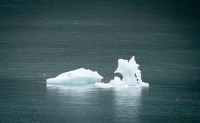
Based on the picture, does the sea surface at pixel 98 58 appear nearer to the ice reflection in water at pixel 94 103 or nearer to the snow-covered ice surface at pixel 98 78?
the ice reflection in water at pixel 94 103

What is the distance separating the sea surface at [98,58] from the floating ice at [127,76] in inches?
7.7

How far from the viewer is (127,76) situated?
69.2 feet

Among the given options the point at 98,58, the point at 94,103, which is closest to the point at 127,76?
the point at 94,103

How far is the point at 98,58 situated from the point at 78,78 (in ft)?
16.4

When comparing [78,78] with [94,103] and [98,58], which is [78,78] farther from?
[98,58]

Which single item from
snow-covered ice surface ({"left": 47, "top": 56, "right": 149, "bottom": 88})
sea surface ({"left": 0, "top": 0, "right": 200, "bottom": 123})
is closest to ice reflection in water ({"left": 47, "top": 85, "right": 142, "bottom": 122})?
sea surface ({"left": 0, "top": 0, "right": 200, "bottom": 123})

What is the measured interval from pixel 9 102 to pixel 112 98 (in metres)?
2.46

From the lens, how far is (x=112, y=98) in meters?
20.3

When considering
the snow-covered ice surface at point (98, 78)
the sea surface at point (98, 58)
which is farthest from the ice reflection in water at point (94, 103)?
the snow-covered ice surface at point (98, 78)

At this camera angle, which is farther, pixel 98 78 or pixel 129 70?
pixel 98 78

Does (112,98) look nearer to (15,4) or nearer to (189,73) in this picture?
(189,73)

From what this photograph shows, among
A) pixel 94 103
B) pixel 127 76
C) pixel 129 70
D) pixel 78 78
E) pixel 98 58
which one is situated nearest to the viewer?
pixel 94 103

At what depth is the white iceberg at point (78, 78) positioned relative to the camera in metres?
21.3

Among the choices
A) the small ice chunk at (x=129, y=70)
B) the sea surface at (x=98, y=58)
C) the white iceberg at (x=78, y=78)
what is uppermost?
the small ice chunk at (x=129, y=70)
